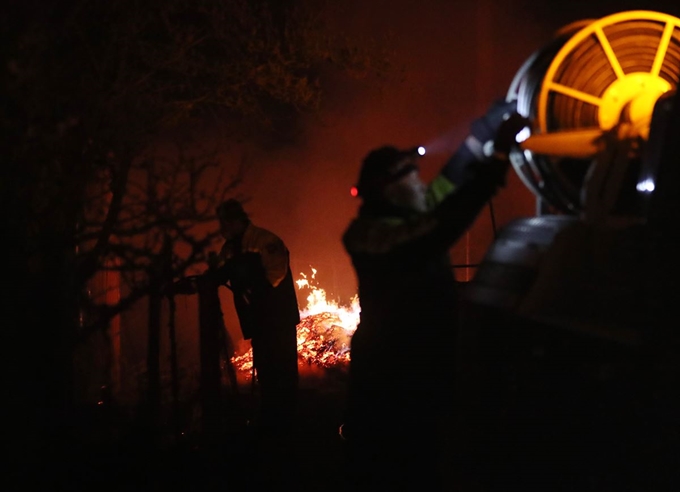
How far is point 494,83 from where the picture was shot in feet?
39.9

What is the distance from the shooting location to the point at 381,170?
254 cm

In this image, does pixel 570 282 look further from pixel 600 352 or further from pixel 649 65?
pixel 649 65

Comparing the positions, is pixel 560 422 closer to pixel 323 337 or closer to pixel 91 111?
pixel 91 111

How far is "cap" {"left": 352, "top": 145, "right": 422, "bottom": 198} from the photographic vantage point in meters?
2.54

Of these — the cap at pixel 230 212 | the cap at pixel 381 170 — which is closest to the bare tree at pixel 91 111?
the cap at pixel 230 212

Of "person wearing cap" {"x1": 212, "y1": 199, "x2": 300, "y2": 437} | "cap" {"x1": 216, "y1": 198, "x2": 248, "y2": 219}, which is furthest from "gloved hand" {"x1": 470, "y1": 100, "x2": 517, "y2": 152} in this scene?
"cap" {"x1": 216, "y1": 198, "x2": 248, "y2": 219}

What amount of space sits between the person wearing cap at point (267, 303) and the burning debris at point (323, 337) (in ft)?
13.4

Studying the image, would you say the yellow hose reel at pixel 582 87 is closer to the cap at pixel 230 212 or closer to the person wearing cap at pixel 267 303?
the person wearing cap at pixel 267 303

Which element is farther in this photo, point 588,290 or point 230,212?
point 230,212

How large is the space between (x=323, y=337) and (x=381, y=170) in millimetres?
7915

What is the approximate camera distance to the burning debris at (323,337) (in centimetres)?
975

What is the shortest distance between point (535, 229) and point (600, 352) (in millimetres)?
709

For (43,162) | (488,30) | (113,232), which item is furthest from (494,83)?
(43,162)

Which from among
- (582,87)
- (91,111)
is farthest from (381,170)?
(91,111)
